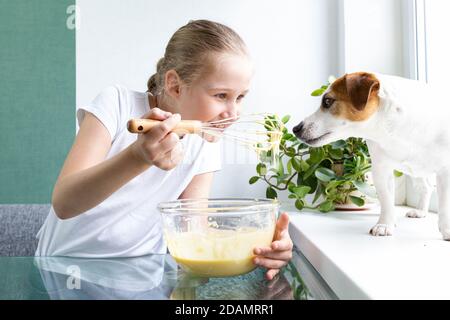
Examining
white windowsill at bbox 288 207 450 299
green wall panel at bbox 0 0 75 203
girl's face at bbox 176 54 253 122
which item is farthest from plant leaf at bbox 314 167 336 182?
green wall panel at bbox 0 0 75 203

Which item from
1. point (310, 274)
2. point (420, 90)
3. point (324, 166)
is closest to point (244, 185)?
point (324, 166)

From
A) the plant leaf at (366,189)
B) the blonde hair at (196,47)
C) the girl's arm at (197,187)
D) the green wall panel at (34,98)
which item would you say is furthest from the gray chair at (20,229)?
the plant leaf at (366,189)

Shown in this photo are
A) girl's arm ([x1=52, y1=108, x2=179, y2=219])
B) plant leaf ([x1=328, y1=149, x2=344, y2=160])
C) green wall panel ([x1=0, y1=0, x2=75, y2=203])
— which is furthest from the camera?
green wall panel ([x1=0, y1=0, x2=75, y2=203])

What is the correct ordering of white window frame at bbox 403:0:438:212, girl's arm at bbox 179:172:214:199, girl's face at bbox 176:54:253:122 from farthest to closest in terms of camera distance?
white window frame at bbox 403:0:438:212 < girl's arm at bbox 179:172:214:199 < girl's face at bbox 176:54:253:122

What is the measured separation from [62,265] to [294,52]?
1.13 metres

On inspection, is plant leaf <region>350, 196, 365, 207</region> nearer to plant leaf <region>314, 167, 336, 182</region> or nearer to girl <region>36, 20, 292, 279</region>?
plant leaf <region>314, 167, 336, 182</region>

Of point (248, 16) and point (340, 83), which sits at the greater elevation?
point (248, 16)

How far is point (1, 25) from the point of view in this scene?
5.24 ft

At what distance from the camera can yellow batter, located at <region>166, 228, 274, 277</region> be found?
587 millimetres

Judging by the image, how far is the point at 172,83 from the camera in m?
0.98

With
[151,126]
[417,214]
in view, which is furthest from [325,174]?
[151,126]

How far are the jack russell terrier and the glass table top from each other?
334mm
